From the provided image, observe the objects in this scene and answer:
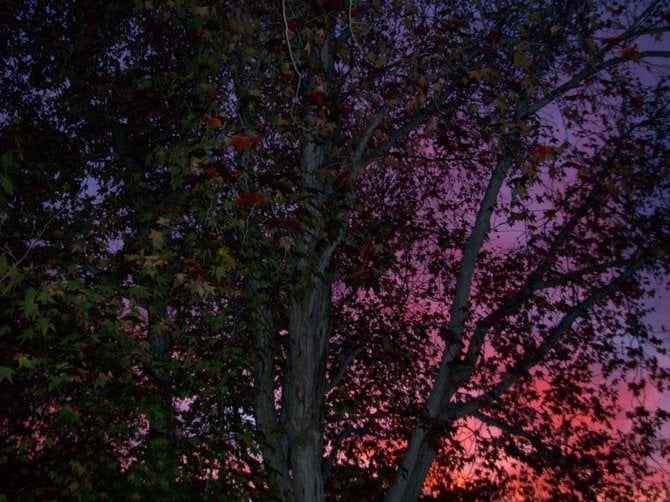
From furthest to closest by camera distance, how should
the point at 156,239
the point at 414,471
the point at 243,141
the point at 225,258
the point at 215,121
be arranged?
the point at 414,471
the point at 215,121
the point at 243,141
the point at 156,239
the point at 225,258

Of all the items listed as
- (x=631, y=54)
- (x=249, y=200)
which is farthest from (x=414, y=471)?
(x=631, y=54)

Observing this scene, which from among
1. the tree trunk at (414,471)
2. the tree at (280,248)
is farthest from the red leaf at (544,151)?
the tree trunk at (414,471)

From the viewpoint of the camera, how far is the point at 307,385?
6461mm

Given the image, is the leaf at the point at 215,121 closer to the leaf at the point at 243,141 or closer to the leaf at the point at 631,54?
the leaf at the point at 243,141

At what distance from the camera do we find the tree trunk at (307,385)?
6367 mm

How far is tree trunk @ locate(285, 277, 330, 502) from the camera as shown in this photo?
637cm

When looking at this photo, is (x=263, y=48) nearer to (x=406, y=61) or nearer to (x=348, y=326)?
(x=406, y=61)

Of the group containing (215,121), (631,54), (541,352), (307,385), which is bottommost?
(307,385)

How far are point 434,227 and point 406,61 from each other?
4.14 metres

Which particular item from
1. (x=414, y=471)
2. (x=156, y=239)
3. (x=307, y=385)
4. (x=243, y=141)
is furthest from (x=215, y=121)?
(x=414, y=471)

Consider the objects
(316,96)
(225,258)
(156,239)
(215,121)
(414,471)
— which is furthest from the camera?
(414,471)

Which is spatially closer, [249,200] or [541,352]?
[249,200]

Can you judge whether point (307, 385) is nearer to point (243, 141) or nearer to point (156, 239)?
point (156, 239)

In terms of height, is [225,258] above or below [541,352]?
below
